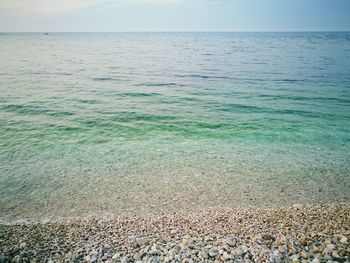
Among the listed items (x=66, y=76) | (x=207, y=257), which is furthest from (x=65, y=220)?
(x=66, y=76)

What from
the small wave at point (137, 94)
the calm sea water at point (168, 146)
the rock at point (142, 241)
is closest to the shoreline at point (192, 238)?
the rock at point (142, 241)

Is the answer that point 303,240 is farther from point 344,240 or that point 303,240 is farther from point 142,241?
point 142,241

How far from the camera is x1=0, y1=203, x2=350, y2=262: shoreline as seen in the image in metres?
5.59

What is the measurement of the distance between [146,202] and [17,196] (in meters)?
4.29

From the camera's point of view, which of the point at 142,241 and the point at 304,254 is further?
the point at 142,241

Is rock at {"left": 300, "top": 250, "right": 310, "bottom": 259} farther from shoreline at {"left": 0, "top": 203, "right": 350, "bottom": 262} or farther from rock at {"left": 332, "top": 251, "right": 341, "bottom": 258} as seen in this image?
rock at {"left": 332, "top": 251, "right": 341, "bottom": 258}

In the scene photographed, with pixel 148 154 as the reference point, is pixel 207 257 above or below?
above

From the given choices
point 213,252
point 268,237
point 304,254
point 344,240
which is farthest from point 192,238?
point 344,240

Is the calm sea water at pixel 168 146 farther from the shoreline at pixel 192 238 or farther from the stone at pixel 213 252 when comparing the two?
the stone at pixel 213 252

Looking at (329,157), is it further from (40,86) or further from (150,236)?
(40,86)

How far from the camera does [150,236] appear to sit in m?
6.46

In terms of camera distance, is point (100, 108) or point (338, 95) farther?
point (338, 95)

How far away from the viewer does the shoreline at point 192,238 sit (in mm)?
5594

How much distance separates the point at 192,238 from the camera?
631cm
